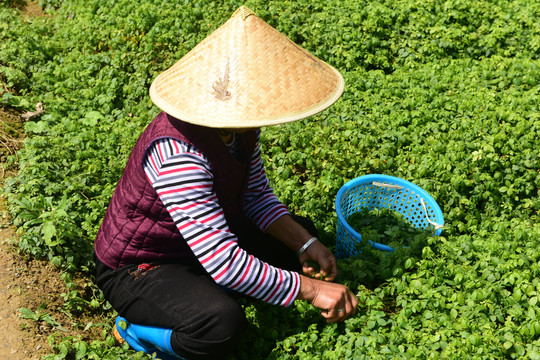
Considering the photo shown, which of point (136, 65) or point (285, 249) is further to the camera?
point (136, 65)

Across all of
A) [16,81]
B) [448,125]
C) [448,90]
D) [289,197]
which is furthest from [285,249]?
[16,81]

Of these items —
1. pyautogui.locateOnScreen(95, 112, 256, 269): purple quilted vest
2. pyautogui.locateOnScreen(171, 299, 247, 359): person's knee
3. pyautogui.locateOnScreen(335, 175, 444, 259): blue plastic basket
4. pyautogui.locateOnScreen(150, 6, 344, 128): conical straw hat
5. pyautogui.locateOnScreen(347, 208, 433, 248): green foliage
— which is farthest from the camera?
pyautogui.locateOnScreen(335, 175, 444, 259): blue plastic basket

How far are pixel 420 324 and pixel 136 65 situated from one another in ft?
12.7

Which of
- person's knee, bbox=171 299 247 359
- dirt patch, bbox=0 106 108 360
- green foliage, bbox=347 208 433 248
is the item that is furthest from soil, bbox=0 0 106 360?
green foliage, bbox=347 208 433 248

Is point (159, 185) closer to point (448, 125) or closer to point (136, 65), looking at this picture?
point (448, 125)

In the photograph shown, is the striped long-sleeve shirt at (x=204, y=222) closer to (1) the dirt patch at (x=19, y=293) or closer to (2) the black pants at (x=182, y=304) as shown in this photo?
(2) the black pants at (x=182, y=304)

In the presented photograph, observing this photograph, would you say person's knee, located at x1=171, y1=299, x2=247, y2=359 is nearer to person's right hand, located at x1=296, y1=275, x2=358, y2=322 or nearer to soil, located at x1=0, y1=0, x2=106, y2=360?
person's right hand, located at x1=296, y1=275, x2=358, y2=322

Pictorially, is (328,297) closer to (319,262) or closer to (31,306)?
(319,262)

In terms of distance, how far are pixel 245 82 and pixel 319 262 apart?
3.74 feet

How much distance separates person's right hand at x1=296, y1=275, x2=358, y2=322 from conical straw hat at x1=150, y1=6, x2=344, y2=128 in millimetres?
869

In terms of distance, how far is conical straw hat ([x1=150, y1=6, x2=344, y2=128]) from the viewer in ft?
7.71

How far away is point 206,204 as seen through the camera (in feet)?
8.10

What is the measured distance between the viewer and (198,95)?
2.41 meters

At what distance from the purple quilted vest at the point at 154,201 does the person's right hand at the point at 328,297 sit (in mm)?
598
